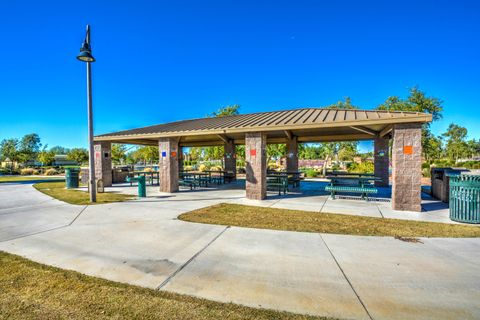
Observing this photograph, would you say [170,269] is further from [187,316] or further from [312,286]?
[312,286]

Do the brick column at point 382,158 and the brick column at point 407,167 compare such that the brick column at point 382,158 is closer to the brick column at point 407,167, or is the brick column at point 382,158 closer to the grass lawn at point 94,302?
the brick column at point 407,167

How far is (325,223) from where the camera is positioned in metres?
6.29

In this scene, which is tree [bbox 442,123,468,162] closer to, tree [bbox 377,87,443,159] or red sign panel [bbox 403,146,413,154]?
tree [bbox 377,87,443,159]

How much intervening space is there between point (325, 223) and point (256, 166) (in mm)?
4480

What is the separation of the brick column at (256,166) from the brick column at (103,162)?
1000 centimetres

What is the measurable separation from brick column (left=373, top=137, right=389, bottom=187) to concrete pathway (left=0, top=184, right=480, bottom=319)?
9.05m

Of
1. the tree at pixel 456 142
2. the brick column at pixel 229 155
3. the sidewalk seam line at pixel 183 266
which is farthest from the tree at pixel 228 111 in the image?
the tree at pixel 456 142

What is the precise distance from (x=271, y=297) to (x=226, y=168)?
15943 mm

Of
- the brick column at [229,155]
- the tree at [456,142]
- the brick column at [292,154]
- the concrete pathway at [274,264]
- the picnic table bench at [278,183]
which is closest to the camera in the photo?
the concrete pathway at [274,264]

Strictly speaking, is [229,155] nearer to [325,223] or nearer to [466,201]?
[325,223]

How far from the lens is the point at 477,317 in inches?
101

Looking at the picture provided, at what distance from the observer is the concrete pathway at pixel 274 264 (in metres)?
2.89

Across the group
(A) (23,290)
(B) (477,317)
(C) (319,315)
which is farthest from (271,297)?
(A) (23,290)

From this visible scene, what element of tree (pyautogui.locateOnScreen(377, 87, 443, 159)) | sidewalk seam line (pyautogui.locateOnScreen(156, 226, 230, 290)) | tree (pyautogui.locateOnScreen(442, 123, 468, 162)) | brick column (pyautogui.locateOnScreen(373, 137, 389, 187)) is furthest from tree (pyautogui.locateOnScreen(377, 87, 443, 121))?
tree (pyautogui.locateOnScreen(442, 123, 468, 162))
